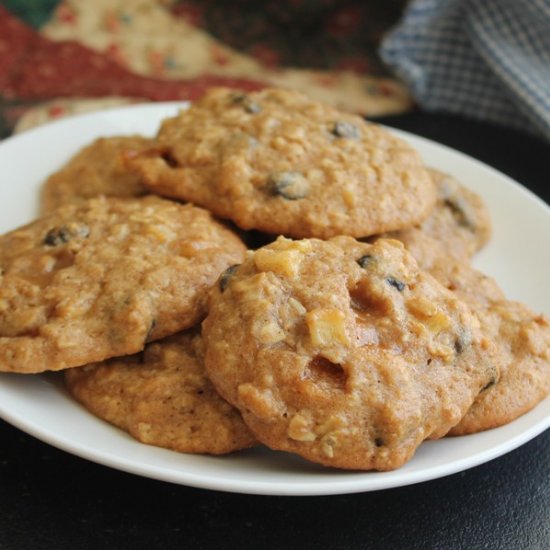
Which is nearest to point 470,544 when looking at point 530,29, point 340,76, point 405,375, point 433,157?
point 405,375

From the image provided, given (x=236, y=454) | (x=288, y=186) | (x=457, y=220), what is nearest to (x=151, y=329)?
(x=236, y=454)

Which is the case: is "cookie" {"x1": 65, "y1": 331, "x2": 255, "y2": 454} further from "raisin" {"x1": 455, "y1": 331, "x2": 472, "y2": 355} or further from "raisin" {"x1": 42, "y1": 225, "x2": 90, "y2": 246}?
"raisin" {"x1": 455, "y1": 331, "x2": 472, "y2": 355}

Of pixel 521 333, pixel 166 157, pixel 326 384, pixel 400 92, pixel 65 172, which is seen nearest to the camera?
pixel 326 384

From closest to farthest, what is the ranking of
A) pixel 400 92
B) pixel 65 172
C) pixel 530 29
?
pixel 65 172 → pixel 530 29 → pixel 400 92

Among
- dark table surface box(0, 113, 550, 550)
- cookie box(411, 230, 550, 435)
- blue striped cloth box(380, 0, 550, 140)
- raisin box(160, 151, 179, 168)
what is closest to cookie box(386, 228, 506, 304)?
cookie box(411, 230, 550, 435)

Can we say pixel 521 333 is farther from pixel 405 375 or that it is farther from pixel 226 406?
pixel 226 406

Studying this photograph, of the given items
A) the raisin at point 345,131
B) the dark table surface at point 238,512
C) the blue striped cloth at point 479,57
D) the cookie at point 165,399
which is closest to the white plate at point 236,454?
the cookie at point 165,399
